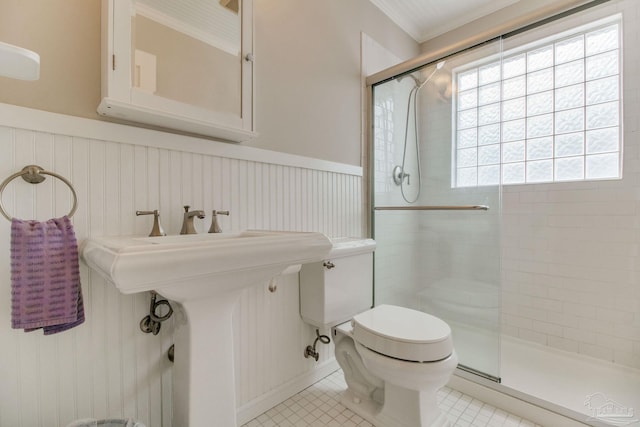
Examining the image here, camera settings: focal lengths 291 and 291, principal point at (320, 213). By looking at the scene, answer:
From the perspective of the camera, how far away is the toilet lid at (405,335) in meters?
1.13

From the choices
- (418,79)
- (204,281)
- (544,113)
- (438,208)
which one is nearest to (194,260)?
(204,281)

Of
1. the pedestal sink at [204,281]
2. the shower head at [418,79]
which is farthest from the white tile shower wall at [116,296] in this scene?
the shower head at [418,79]

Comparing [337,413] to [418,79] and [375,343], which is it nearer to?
[375,343]

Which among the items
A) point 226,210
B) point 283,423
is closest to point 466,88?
point 226,210

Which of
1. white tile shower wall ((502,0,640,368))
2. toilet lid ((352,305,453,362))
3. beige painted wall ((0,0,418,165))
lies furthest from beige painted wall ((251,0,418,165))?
white tile shower wall ((502,0,640,368))

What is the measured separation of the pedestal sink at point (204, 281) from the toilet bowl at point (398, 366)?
48 cm

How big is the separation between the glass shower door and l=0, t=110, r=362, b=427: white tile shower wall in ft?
3.10

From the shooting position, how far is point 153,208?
1.10m

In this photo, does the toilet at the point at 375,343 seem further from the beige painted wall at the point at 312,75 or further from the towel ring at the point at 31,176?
the towel ring at the point at 31,176

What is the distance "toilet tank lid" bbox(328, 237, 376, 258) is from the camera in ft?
4.99

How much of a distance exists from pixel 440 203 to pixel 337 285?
96 centimetres

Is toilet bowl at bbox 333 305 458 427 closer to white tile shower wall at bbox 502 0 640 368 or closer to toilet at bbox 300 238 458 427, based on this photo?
toilet at bbox 300 238 458 427

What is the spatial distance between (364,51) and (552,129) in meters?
1.45

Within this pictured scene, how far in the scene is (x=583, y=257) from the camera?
1.90 m
